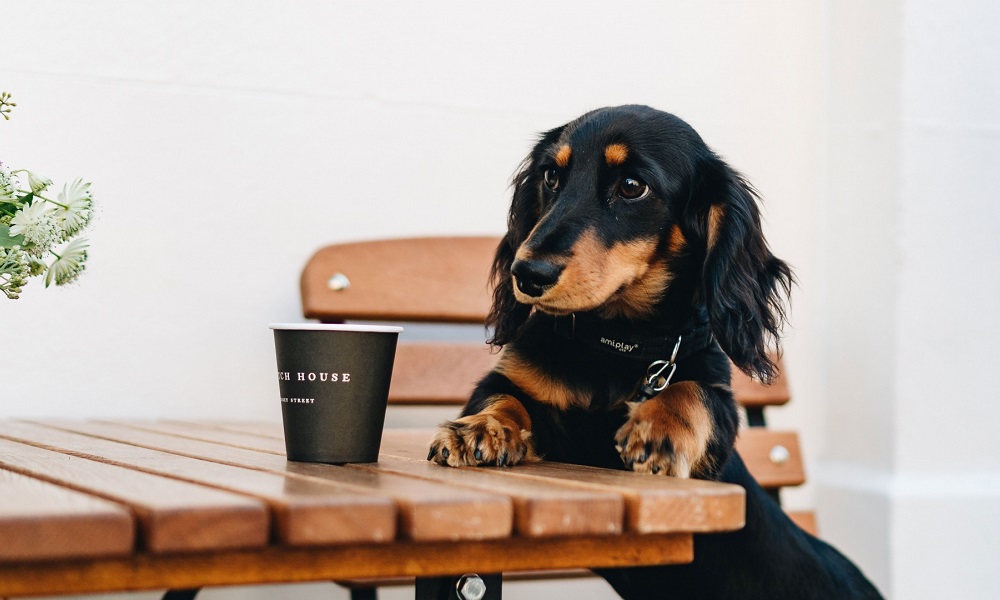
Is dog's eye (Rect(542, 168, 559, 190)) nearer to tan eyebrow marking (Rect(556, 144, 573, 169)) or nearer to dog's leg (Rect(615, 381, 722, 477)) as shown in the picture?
tan eyebrow marking (Rect(556, 144, 573, 169))

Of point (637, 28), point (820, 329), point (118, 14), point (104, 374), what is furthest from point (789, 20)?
point (104, 374)

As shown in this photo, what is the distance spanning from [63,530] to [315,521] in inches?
8.2

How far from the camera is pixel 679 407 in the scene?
1.50 meters

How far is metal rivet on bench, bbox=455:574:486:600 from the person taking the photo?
1282 millimetres

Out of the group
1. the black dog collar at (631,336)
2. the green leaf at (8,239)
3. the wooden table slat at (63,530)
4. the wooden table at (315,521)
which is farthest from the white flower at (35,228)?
the black dog collar at (631,336)

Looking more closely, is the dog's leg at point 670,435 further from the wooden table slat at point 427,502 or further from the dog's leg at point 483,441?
the wooden table slat at point 427,502

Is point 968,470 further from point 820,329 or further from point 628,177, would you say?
point 628,177

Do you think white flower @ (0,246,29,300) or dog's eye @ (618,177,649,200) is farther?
dog's eye @ (618,177,649,200)

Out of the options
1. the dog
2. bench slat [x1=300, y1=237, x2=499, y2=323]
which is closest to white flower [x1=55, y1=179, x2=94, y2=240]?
the dog

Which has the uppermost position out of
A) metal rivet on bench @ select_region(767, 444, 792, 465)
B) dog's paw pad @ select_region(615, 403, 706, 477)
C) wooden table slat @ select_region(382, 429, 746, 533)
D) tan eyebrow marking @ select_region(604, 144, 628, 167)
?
tan eyebrow marking @ select_region(604, 144, 628, 167)

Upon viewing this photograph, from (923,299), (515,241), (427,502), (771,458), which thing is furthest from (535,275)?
(923,299)

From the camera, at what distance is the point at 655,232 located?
1.81m

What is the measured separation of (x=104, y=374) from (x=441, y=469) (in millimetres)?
1578

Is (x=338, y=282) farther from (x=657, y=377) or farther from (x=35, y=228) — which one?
(x=35, y=228)
